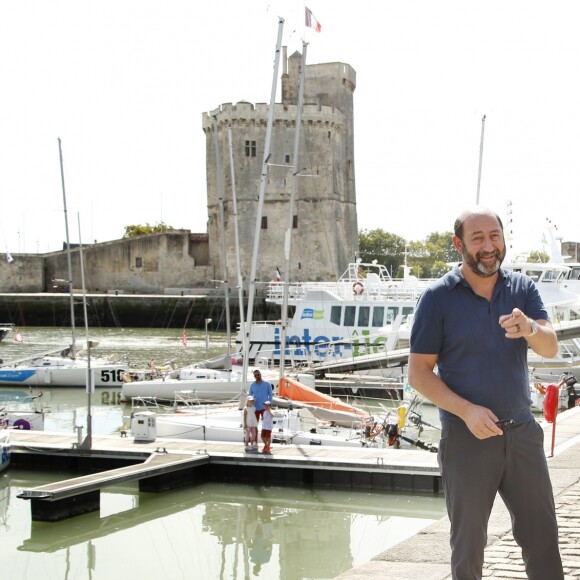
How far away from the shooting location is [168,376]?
2117 centimetres

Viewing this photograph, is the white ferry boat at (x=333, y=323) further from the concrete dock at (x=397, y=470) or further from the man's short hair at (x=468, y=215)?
the man's short hair at (x=468, y=215)

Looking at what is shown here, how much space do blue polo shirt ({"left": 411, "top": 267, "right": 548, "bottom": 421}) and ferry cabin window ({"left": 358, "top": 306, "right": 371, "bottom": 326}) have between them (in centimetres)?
2221

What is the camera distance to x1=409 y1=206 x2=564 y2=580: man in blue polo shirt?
106 inches

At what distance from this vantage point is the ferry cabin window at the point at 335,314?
25109mm

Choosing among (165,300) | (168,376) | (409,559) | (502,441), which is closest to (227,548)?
(409,559)

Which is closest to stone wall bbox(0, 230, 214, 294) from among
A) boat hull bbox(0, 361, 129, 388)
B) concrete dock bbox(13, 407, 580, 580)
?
boat hull bbox(0, 361, 129, 388)

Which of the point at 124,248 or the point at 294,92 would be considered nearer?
the point at 294,92

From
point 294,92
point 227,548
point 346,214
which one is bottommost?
point 227,548

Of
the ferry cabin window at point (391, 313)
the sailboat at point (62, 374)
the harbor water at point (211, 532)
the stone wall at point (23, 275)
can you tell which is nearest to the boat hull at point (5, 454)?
the harbor water at point (211, 532)

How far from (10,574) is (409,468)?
4.56 meters

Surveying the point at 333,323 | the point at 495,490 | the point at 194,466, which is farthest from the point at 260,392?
the point at 333,323

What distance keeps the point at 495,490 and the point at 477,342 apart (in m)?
0.44

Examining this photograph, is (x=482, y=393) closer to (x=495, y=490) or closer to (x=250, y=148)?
(x=495, y=490)

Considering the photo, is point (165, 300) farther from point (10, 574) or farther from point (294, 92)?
point (10, 574)
